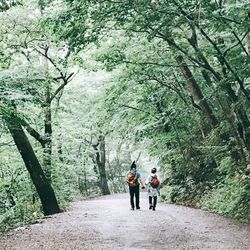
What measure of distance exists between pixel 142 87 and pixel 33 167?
23.5 feet

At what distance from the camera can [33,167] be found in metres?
15.8

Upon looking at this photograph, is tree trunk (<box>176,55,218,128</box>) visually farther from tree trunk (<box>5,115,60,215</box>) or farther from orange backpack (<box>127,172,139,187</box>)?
tree trunk (<box>5,115,60,215</box>)

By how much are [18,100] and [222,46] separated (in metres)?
6.73

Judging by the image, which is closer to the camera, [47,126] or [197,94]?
[197,94]

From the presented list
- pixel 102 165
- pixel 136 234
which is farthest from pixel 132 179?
pixel 102 165

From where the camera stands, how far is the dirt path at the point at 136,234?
8703 mm

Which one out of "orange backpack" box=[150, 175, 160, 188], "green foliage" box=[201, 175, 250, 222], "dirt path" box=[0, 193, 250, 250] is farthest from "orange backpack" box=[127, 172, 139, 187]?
"green foliage" box=[201, 175, 250, 222]

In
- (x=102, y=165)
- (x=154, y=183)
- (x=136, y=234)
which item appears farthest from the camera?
(x=102, y=165)

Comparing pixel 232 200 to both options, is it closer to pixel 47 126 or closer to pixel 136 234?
pixel 136 234

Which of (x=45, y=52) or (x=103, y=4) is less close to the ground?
(x=45, y=52)

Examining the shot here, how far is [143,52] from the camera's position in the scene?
1584 centimetres

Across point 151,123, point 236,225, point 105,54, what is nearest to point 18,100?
point 105,54

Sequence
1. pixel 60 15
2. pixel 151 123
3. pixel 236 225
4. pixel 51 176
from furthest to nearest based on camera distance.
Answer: pixel 151 123, pixel 51 176, pixel 236 225, pixel 60 15

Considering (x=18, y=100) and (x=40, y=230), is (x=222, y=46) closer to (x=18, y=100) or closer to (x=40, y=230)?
(x=18, y=100)
